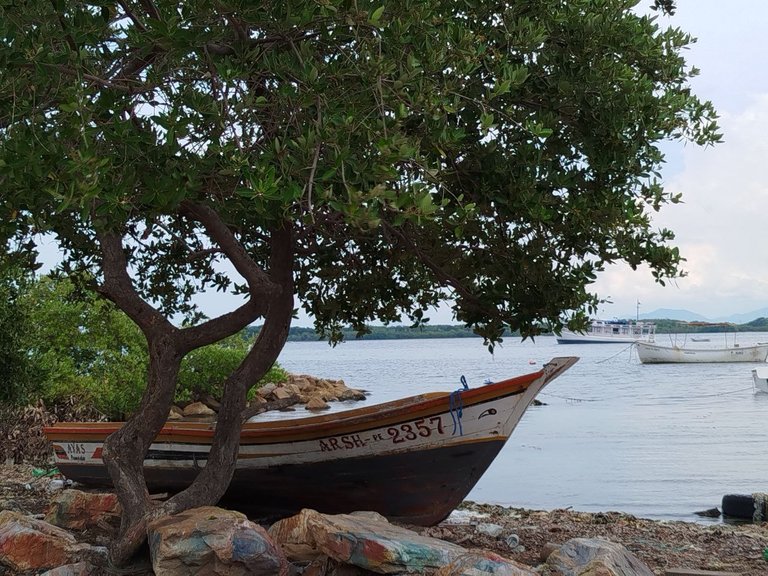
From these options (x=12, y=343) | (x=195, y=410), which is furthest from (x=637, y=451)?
(x=12, y=343)

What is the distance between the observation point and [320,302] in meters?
10.5

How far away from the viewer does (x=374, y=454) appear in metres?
10.1

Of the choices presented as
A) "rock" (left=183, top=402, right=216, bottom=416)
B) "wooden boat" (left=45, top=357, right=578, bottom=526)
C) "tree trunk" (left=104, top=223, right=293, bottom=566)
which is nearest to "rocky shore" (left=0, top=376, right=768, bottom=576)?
"tree trunk" (left=104, top=223, right=293, bottom=566)

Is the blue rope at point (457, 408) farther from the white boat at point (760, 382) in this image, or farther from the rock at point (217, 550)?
the white boat at point (760, 382)

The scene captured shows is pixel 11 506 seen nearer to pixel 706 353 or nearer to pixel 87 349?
pixel 87 349

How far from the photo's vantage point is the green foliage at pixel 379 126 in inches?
217

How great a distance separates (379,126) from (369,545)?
11.4 ft

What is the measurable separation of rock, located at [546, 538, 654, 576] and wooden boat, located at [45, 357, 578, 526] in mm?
2022

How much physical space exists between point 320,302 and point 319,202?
4.97m

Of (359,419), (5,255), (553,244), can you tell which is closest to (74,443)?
(5,255)

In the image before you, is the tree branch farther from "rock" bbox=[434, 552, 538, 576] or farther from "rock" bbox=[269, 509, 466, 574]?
"rock" bbox=[434, 552, 538, 576]

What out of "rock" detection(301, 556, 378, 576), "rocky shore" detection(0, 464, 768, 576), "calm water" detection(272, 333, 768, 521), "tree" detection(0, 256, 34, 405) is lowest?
"calm water" detection(272, 333, 768, 521)

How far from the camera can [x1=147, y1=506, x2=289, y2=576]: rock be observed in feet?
22.7

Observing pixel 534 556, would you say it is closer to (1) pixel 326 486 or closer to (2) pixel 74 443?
(1) pixel 326 486
